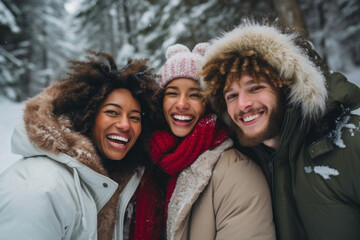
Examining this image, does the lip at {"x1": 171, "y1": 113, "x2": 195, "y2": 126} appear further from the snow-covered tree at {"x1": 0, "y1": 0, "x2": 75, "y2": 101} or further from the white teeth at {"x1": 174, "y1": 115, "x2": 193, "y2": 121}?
the snow-covered tree at {"x1": 0, "y1": 0, "x2": 75, "y2": 101}

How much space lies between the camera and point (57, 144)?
189 cm

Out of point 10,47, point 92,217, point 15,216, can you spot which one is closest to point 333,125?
point 92,217

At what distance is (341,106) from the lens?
1.80 meters

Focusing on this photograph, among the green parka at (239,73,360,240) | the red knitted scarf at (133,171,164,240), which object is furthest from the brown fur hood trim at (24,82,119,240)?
the green parka at (239,73,360,240)

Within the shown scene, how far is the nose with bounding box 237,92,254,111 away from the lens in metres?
2.26

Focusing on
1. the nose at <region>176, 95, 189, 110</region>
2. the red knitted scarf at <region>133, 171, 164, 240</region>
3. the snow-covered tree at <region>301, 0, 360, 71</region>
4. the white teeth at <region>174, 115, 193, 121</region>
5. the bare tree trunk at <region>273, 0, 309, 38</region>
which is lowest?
the red knitted scarf at <region>133, 171, 164, 240</region>

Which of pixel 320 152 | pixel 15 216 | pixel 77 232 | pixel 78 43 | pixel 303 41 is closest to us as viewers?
pixel 15 216

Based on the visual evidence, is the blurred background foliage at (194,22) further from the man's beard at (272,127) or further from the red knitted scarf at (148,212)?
the red knitted scarf at (148,212)

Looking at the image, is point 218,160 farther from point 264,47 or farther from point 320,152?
point 264,47

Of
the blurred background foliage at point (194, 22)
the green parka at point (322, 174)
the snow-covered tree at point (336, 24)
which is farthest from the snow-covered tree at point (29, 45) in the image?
the snow-covered tree at point (336, 24)

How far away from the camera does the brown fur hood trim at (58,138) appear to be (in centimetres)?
187

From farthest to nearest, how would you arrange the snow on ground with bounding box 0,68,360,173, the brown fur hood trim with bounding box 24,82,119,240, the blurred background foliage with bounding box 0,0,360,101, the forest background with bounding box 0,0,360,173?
the blurred background foliage with bounding box 0,0,360,101, the forest background with bounding box 0,0,360,173, the snow on ground with bounding box 0,68,360,173, the brown fur hood trim with bounding box 24,82,119,240

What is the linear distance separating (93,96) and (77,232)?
4.74 feet

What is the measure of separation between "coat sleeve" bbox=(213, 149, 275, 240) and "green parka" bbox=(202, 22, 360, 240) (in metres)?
0.17
